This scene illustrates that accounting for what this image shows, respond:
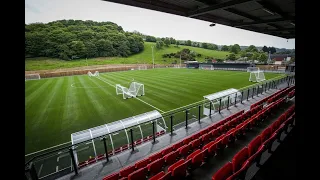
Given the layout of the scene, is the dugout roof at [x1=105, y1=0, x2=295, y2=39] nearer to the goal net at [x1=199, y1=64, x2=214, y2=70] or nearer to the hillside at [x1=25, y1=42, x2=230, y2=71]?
the goal net at [x1=199, y1=64, x2=214, y2=70]

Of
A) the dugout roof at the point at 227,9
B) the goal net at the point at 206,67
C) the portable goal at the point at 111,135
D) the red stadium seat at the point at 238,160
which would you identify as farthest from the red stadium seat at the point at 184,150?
the goal net at the point at 206,67

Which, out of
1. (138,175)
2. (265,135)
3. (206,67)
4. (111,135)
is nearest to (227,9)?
(265,135)

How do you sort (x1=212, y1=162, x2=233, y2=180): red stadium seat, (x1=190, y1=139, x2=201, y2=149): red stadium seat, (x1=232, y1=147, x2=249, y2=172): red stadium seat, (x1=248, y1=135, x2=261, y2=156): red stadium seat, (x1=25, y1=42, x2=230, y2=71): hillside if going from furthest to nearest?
→ (x1=25, y1=42, x2=230, y2=71): hillside
(x1=190, y1=139, x2=201, y2=149): red stadium seat
(x1=248, y1=135, x2=261, y2=156): red stadium seat
(x1=232, y1=147, x2=249, y2=172): red stadium seat
(x1=212, y1=162, x2=233, y2=180): red stadium seat

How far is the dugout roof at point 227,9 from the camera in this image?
18.0 ft

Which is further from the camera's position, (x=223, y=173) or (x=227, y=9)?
(x=227, y=9)

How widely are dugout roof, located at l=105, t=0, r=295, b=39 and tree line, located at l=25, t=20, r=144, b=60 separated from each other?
64051mm

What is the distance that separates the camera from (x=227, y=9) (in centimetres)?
693

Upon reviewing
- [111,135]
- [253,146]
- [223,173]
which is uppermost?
[253,146]

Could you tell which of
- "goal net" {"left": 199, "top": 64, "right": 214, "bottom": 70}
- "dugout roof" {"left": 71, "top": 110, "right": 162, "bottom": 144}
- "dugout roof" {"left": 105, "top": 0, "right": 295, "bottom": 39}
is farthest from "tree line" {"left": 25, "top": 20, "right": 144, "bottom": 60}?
"dugout roof" {"left": 105, "top": 0, "right": 295, "bottom": 39}

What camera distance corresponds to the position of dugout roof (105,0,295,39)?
550 centimetres

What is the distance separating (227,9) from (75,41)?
7806 centimetres

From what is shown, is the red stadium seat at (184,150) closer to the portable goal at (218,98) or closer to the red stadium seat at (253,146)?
the red stadium seat at (253,146)

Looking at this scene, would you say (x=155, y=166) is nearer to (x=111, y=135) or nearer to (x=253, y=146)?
(x=253, y=146)
